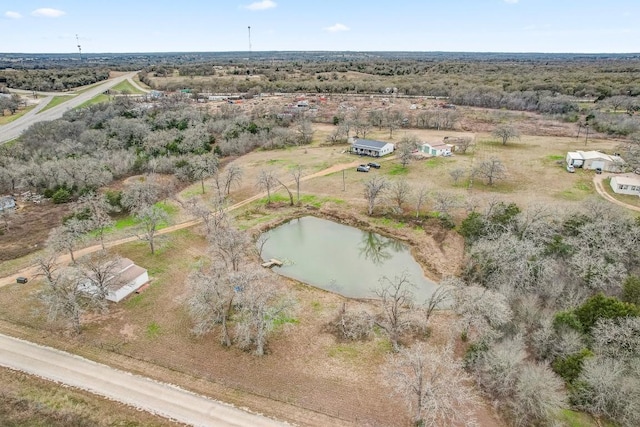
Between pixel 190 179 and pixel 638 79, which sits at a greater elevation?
pixel 638 79

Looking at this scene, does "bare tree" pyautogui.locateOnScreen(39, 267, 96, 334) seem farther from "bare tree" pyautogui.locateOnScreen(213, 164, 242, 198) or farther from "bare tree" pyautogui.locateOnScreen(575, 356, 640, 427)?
"bare tree" pyautogui.locateOnScreen(575, 356, 640, 427)

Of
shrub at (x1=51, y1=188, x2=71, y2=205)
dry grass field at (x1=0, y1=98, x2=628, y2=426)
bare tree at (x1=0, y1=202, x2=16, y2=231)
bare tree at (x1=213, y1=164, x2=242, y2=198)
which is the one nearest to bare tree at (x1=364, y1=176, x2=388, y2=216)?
dry grass field at (x1=0, y1=98, x2=628, y2=426)

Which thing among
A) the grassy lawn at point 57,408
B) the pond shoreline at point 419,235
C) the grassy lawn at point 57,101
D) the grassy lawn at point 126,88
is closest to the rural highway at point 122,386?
the grassy lawn at point 57,408

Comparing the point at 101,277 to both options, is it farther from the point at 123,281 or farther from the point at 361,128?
the point at 361,128

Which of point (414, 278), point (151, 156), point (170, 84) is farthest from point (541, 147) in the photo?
point (170, 84)

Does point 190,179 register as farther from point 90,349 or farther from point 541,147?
point 541,147

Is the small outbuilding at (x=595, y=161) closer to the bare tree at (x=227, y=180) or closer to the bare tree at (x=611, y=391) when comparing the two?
the bare tree at (x=611, y=391)
